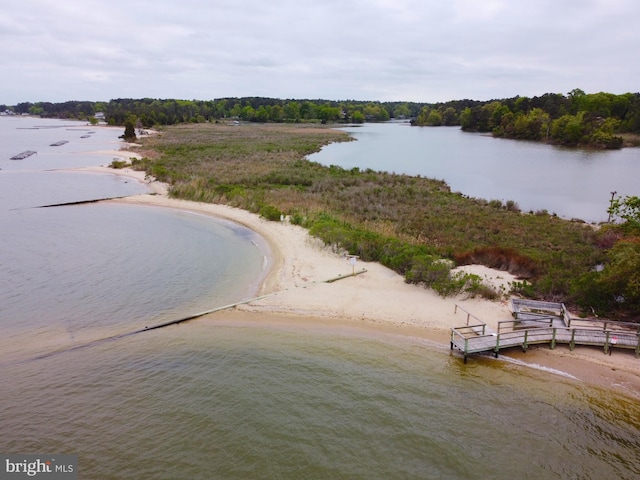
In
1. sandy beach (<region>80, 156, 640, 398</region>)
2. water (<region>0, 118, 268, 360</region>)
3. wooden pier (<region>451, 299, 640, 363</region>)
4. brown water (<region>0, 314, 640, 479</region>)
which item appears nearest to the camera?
brown water (<region>0, 314, 640, 479</region>)

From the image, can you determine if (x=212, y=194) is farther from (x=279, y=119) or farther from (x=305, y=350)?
(x=279, y=119)

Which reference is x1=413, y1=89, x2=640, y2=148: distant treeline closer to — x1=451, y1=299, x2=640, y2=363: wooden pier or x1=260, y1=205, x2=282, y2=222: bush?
x1=260, y1=205, x2=282, y2=222: bush

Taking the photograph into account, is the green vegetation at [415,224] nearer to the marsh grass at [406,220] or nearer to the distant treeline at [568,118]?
the marsh grass at [406,220]

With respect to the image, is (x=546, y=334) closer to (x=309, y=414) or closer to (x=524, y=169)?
Result: (x=309, y=414)

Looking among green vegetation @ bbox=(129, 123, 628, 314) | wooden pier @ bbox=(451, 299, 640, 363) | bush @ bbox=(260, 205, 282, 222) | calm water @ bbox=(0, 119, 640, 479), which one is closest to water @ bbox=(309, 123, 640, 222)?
green vegetation @ bbox=(129, 123, 628, 314)

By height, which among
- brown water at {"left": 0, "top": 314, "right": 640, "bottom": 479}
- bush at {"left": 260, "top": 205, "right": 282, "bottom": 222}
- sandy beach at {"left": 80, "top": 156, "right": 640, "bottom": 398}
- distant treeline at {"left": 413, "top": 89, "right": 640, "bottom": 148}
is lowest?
brown water at {"left": 0, "top": 314, "right": 640, "bottom": 479}

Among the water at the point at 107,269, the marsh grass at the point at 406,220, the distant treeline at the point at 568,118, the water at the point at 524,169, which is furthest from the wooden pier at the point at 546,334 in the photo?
the distant treeline at the point at 568,118

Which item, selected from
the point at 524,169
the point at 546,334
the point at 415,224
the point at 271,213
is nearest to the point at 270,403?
the point at 546,334
